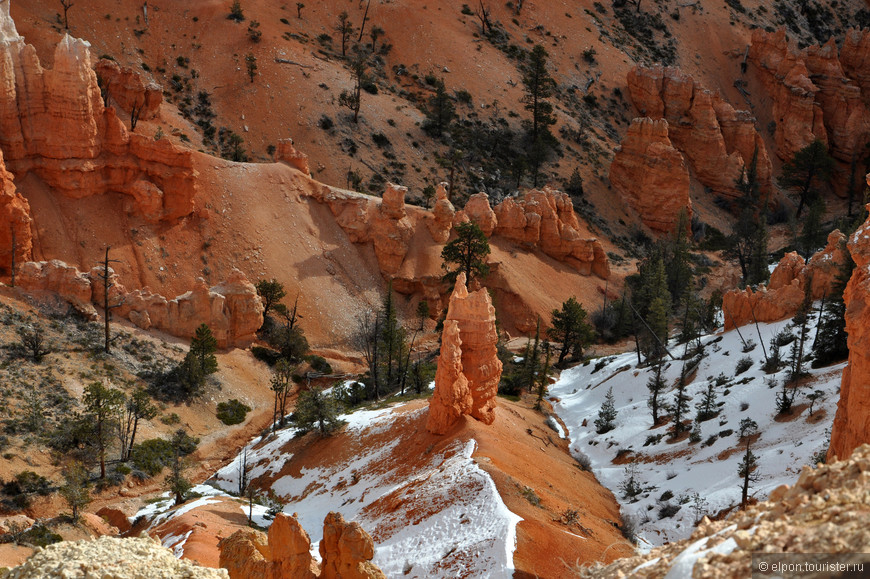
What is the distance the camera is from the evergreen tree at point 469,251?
6225cm

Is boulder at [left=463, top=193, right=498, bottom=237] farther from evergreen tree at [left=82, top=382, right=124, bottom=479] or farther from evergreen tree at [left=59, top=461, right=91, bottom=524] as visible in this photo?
evergreen tree at [left=59, top=461, right=91, bottom=524]

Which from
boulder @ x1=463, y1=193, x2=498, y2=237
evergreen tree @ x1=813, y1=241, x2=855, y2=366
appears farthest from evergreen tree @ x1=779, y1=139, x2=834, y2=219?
evergreen tree @ x1=813, y1=241, x2=855, y2=366

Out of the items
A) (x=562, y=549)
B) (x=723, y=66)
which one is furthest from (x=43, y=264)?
(x=723, y=66)

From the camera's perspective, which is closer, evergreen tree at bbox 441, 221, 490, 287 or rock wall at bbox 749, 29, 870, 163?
evergreen tree at bbox 441, 221, 490, 287

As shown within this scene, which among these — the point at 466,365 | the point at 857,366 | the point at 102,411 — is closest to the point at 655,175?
the point at 466,365

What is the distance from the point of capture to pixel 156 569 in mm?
15016

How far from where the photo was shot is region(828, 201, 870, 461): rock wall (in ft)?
75.3

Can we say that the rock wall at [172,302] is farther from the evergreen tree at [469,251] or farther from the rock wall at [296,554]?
the rock wall at [296,554]

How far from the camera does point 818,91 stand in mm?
106375

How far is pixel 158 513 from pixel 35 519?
→ 5107mm

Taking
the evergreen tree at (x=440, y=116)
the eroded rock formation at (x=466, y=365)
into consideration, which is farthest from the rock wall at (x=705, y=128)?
the eroded rock formation at (x=466, y=365)

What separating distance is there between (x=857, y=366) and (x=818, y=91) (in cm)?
9384

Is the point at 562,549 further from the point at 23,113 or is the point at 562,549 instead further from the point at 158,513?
the point at 23,113

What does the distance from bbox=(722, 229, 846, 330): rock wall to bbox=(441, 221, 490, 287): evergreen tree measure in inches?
689
